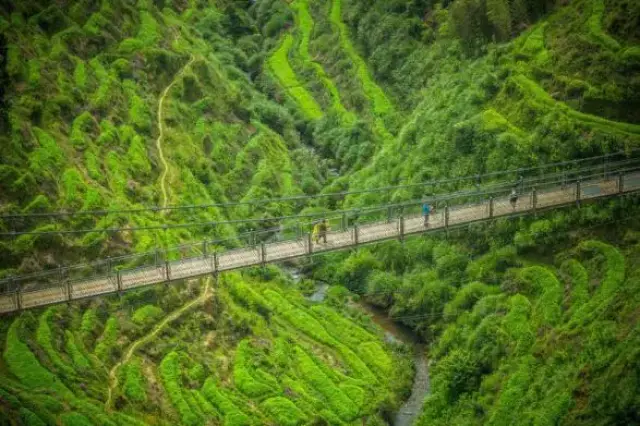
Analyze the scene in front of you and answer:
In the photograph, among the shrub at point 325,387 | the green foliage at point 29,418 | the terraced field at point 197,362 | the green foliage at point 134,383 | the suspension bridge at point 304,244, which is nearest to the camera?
the suspension bridge at point 304,244

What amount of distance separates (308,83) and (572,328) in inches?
950

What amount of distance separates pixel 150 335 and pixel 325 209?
1099 centimetres

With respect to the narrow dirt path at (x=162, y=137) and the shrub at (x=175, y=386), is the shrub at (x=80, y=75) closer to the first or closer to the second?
the narrow dirt path at (x=162, y=137)

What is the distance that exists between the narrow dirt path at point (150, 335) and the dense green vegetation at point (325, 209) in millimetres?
69

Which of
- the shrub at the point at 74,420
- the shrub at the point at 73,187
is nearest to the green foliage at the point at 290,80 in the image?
the shrub at the point at 73,187

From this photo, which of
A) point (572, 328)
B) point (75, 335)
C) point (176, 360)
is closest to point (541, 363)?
point (572, 328)

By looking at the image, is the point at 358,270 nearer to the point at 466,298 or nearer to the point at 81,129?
the point at 466,298

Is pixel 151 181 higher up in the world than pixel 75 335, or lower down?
higher up

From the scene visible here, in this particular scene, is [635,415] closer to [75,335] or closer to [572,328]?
[572,328]

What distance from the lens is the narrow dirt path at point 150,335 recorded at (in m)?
31.3

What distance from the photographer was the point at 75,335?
3225 cm

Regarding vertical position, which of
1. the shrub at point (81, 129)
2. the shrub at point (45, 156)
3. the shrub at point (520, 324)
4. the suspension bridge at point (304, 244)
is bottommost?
the shrub at point (520, 324)

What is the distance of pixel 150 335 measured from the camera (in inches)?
1330

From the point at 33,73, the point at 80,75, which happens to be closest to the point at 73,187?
the point at 33,73
